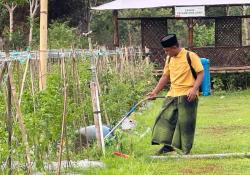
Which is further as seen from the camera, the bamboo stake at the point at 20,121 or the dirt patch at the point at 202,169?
the dirt patch at the point at 202,169

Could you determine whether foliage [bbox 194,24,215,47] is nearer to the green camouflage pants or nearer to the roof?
the roof

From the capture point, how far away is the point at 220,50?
991 inches

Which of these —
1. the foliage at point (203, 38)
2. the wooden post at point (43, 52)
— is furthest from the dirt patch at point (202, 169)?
Answer: the foliage at point (203, 38)

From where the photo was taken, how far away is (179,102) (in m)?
10.5

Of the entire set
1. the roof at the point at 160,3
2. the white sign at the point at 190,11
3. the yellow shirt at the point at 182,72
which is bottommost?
the yellow shirt at the point at 182,72

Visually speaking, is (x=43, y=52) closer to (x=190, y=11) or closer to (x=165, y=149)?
(x=165, y=149)

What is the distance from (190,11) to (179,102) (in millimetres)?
14529

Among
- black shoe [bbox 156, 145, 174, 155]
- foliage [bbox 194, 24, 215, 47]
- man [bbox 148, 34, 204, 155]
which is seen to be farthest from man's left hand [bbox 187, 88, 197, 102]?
foliage [bbox 194, 24, 215, 47]

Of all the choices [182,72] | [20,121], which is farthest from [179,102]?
[20,121]

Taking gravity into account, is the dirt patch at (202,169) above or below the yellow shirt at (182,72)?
below

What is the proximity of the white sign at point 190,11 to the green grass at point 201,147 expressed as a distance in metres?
6.74

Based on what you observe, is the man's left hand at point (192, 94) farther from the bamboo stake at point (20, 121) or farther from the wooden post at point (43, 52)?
the bamboo stake at point (20, 121)

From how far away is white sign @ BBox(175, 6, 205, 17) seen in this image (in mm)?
24672

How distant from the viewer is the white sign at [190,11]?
80.9ft
